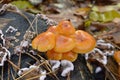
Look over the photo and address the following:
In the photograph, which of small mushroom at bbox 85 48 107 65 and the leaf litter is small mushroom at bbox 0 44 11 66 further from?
the leaf litter

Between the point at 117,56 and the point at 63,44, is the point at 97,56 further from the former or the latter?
the point at 63,44

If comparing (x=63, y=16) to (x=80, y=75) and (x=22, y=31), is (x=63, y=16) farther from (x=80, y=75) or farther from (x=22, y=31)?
(x=80, y=75)

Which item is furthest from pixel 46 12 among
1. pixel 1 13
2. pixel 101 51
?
pixel 101 51

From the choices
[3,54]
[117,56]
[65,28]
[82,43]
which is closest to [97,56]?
[117,56]

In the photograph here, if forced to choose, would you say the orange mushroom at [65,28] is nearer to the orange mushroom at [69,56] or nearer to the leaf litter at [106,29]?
the orange mushroom at [69,56]

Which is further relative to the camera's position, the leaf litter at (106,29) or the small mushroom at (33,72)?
the leaf litter at (106,29)

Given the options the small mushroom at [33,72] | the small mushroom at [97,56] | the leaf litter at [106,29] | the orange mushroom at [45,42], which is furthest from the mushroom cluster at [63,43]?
the leaf litter at [106,29]

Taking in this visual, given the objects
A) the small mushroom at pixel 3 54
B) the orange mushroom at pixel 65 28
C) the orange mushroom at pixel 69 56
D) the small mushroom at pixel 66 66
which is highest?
the orange mushroom at pixel 65 28
